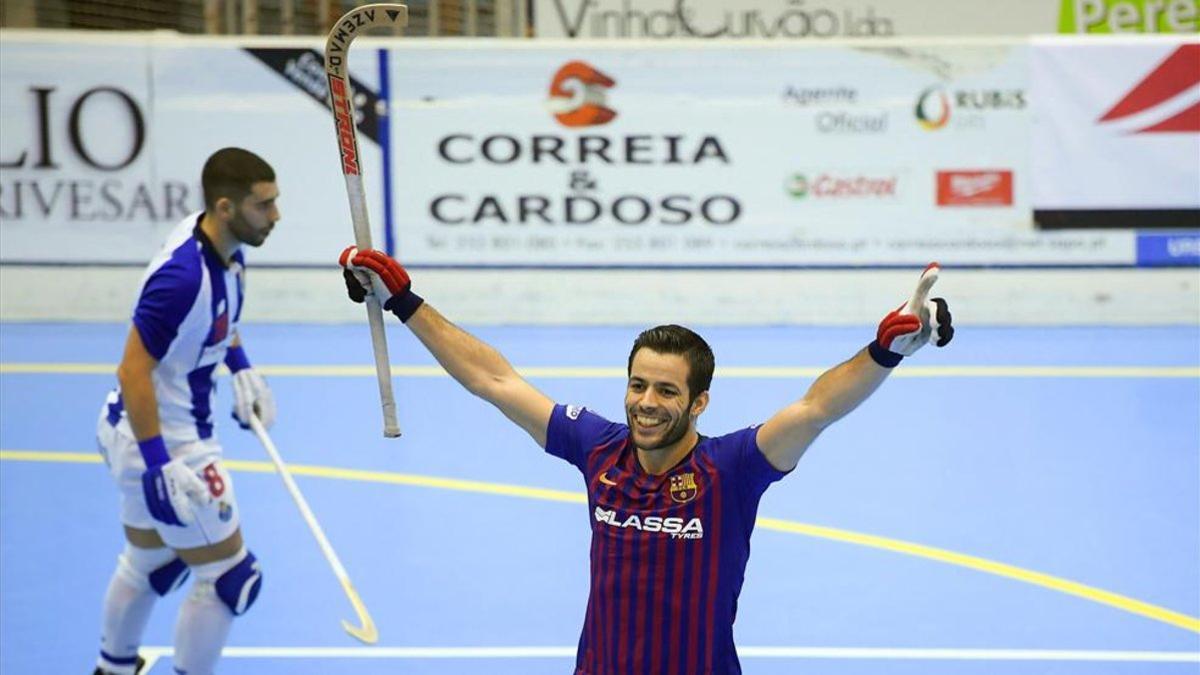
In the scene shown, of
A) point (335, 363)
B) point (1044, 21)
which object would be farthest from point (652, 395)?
point (1044, 21)

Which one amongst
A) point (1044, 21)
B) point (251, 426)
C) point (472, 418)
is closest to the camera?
point (251, 426)

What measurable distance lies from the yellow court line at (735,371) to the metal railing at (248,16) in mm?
6566

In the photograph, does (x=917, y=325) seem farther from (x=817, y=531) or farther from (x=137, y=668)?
(x=817, y=531)

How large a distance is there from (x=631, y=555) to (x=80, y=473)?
717cm

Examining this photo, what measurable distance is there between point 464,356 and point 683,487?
97 centimetres

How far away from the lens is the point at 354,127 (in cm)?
599

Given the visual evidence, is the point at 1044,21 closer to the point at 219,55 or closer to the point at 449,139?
the point at 449,139

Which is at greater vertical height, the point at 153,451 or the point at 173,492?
the point at 153,451

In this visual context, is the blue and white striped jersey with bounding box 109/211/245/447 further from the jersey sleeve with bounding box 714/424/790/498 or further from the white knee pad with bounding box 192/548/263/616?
the jersey sleeve with bounding box 714/424/790/498

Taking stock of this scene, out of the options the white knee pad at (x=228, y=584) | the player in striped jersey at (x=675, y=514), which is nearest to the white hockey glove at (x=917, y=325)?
the player in striped jersey at (x=675, y=514)

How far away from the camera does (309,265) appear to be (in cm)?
1708

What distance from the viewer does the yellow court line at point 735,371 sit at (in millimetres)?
14750

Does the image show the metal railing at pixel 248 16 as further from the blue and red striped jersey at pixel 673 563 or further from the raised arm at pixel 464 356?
the blue and red striped jersey at pixel 673 563

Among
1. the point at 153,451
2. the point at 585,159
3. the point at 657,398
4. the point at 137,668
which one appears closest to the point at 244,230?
the point at 153,451
